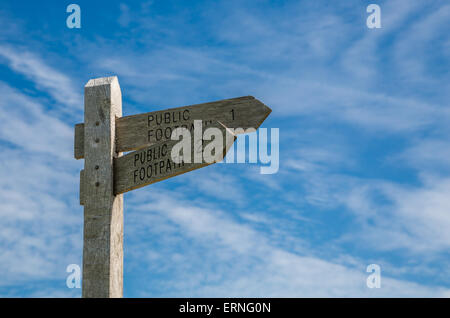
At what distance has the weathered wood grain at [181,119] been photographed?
4365 mm

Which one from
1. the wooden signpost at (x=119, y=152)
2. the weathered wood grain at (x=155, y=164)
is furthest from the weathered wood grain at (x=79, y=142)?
the weathered wood grain at (x=155, y=164)

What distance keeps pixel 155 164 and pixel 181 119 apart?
0.47 m

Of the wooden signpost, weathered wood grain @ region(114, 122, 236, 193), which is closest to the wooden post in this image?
the wooden signpost

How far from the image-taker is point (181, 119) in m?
4.58

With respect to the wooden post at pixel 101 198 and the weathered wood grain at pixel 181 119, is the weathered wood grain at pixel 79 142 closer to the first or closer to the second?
the weathered wood grain at pixel 181 119

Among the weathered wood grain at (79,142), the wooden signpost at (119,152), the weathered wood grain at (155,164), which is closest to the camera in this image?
the weathered wood grain at (155,164)

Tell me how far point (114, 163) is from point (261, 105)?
145 centimetres

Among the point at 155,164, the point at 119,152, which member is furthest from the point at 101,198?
the point at 155,164
